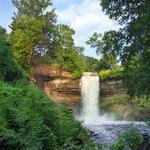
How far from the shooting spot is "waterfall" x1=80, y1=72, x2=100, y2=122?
2121 inches

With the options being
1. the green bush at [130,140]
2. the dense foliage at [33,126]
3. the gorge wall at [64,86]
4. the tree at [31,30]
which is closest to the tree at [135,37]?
the dense foliage at [33,126]

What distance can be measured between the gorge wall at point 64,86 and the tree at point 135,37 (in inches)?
1134

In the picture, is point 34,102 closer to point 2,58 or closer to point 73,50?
point 2,58

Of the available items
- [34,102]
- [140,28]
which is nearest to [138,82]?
[140,28]

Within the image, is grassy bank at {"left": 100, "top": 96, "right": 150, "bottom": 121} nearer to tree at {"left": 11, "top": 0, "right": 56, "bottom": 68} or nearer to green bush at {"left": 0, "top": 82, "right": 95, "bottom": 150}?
tree at {"left": 11, "top": 0, "right": 56, "bottom": 68}

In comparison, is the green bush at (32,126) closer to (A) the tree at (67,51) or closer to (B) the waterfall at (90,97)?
(B) the waterfall at (90,97)

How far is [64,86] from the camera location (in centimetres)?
5403

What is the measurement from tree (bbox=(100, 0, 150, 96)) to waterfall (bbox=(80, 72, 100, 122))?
95.9 ft

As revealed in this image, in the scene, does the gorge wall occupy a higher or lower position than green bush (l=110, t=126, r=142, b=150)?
higher

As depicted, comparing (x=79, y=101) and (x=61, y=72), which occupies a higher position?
(x=61, y=72)

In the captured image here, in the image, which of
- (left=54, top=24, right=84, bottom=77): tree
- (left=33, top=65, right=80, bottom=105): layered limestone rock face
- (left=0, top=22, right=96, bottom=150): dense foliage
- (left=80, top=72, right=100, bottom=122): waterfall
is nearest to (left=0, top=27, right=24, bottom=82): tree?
(left=0, top=22, right=96, bottom=150): dense foliage

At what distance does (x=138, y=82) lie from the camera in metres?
20.9

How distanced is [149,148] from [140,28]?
12.1 metres

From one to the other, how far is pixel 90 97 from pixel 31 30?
35.7ft
